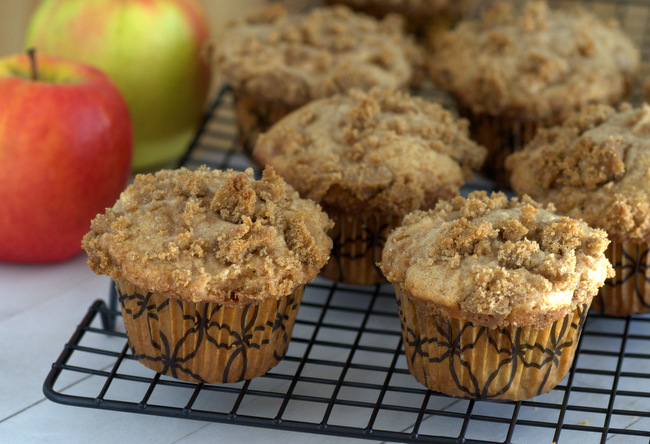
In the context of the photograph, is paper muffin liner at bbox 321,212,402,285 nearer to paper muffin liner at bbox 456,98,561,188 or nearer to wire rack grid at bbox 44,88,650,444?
wire rack grid at bbox 44,88,650,444

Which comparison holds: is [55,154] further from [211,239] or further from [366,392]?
[366,392]

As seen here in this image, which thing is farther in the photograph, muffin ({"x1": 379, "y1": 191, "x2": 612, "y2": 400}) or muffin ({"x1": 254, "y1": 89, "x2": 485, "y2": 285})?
muffin ({"x1": 254, "y1": 89, "x2": 485, "y2": 285})

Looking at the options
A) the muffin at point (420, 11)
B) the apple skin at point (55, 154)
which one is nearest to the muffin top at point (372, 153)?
the apple skin at point (55, 154)

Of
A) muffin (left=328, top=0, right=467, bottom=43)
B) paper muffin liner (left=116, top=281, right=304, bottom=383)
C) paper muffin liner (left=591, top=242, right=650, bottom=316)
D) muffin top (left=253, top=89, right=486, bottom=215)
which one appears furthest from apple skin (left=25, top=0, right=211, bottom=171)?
paper muffin liner (left=591, top=242, right=650, bottom=316)

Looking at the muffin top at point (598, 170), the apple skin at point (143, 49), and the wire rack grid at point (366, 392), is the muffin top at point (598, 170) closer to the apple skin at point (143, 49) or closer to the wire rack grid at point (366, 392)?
the wire rack grid at point (366, 392)

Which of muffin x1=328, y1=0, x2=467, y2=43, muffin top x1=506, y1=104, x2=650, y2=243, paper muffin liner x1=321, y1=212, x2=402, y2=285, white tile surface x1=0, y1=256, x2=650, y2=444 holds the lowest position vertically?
white tile surface x1=0, y1=256, x2=650, y2=444

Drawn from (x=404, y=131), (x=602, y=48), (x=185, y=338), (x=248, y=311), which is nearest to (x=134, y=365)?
(x=185, y=338)

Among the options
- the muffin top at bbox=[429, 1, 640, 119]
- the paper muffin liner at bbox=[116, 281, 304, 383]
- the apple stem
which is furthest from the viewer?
the muffin top at bbox=[429, 1, 640, 119]
